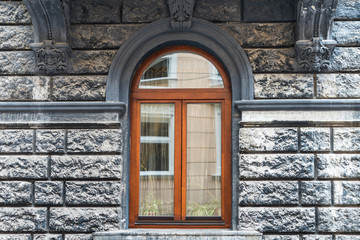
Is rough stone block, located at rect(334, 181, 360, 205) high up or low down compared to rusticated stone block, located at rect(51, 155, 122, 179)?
down

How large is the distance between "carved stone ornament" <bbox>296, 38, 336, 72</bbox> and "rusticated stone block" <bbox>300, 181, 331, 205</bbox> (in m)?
1.54

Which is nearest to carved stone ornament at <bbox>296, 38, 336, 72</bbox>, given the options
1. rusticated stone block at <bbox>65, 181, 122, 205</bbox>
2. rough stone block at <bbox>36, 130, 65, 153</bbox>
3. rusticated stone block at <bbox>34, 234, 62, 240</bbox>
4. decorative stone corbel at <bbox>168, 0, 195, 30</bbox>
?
decorative stone corbel at <bbox>168, 0, 195, 30</bbox>

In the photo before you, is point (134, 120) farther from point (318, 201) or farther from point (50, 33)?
point (318, 201)

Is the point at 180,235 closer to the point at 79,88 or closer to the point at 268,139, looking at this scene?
the point at 268,139

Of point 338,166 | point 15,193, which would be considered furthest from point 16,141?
point 338,166

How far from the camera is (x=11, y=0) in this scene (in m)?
5.89

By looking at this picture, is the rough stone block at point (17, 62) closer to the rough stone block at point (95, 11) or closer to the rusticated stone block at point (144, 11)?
the rough stone block at point (95, 11)

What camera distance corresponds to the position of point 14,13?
5.87m

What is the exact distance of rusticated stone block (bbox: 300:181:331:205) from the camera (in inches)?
212

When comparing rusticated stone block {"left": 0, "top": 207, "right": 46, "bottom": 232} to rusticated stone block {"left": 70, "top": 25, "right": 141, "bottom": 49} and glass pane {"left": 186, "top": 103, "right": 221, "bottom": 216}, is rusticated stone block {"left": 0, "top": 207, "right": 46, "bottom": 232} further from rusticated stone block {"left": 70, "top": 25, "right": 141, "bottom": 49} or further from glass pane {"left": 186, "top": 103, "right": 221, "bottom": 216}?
rusticated stone block {"left": 70, "top": 25, "right": 141, "bottom": 49}

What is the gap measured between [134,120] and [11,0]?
2.43m

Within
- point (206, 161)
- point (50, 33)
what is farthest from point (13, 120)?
point (206, 161)

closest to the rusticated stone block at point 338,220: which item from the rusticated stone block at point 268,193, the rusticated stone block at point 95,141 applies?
the rusticated stone block at point 268,193

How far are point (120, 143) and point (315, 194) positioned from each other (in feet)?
8.64
